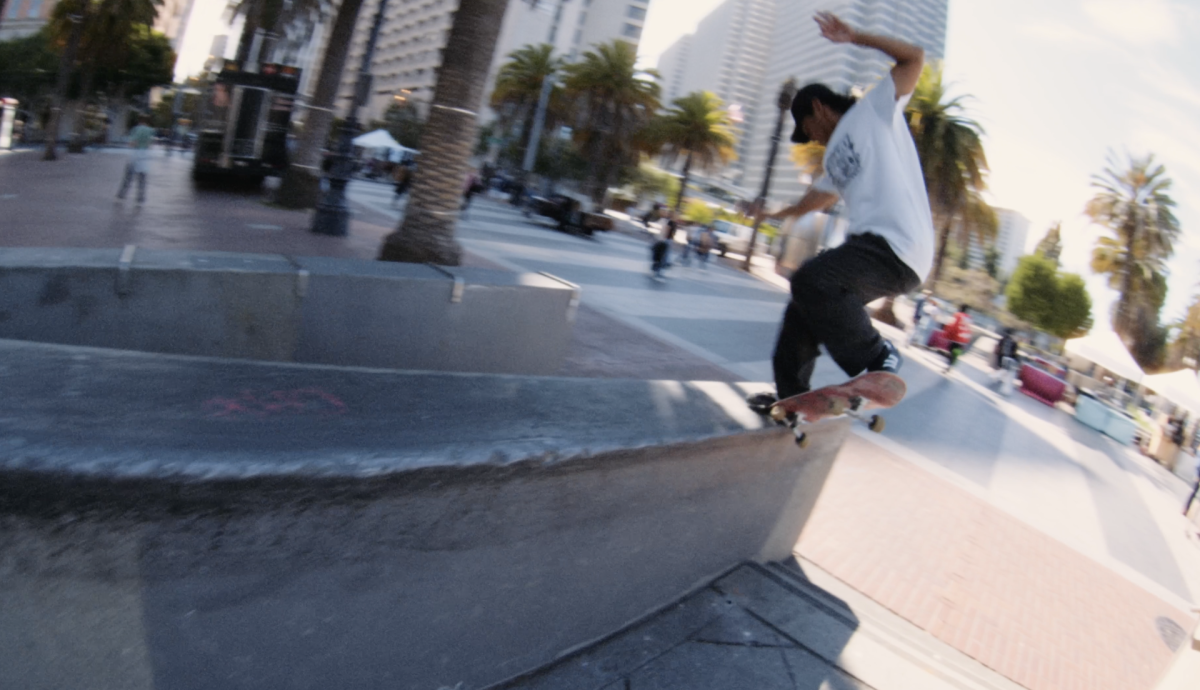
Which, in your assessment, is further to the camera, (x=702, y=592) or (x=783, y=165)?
(x=783, y=165)

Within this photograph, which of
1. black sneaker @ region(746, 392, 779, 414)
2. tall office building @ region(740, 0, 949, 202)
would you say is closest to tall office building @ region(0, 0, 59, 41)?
A: black sneaker @ region(746, 392, 779, 414)

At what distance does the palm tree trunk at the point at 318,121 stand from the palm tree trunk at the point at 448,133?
795cm

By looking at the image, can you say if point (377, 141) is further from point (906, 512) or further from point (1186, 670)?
point (1186, 670)

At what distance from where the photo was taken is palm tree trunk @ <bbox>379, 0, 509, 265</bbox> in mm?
6246

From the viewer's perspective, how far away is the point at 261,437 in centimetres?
160

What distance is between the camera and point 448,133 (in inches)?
247

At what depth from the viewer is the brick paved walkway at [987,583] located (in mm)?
4051

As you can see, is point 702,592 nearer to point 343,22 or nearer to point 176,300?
point 176,300

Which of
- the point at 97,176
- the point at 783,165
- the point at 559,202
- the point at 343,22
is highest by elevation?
the point at 783,165

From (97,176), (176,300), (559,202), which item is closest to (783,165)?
(559,202)

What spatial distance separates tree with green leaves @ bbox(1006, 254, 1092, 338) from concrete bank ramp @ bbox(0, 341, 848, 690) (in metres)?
58.4

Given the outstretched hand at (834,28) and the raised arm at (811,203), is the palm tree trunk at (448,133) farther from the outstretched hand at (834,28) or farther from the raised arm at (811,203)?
the outstretched hand at (834,28)

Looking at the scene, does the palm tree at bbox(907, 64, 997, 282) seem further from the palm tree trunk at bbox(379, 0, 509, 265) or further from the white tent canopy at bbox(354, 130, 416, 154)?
the white tent canopy at bbox(354, 130, 416, 154)

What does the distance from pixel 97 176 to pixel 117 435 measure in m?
20.2
